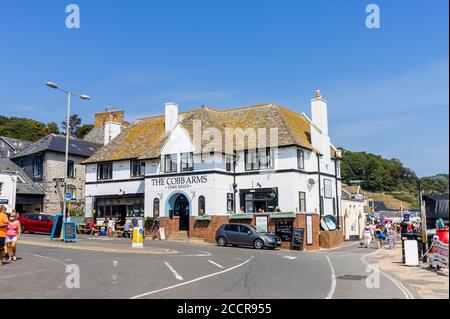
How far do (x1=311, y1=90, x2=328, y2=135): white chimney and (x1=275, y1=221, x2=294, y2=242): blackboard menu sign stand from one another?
11.1m

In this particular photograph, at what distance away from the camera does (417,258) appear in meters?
19.8

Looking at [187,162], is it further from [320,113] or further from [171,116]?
[320,113]

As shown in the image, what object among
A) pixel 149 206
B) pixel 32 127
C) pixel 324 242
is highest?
pixel 32 127

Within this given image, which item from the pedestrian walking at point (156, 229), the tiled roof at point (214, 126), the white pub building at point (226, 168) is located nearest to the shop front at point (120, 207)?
the white pub building at point (226, 168)

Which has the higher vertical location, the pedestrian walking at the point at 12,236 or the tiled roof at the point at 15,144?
the tiled roof at the point at 15,144

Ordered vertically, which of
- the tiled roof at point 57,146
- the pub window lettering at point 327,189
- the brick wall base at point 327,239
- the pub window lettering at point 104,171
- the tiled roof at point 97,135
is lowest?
the brick wall base at point 327,239

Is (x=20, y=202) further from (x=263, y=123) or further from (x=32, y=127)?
(x=32, y=127)

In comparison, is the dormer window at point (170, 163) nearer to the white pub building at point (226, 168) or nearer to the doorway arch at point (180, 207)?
the white pub building at point (226, 168)

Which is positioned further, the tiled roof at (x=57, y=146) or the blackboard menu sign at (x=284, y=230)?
the tiled roof at (x=57, y=146)

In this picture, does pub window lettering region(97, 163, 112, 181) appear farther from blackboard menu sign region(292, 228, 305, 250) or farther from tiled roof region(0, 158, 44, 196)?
blackboard menu sign region(292, 228, 305, 250)

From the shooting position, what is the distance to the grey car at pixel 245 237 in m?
29.0

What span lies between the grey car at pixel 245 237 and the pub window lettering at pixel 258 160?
675cm
